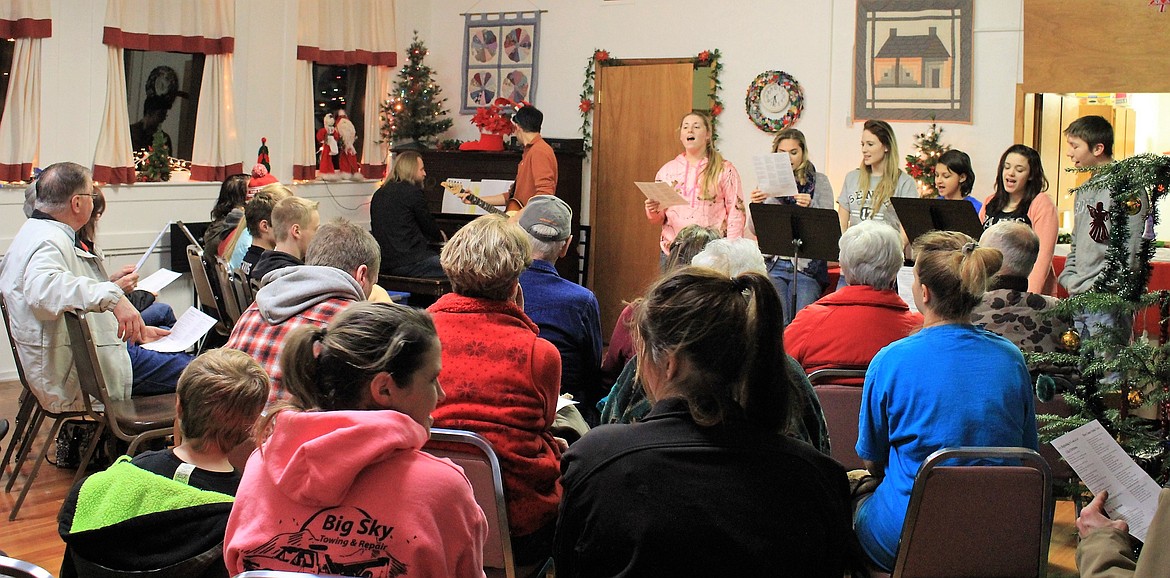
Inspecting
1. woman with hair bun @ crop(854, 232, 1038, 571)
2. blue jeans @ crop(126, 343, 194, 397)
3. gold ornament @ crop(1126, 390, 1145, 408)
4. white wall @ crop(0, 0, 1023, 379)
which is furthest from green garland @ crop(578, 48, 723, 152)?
gold ornament @ crop(1126, 390, 1145, 408)

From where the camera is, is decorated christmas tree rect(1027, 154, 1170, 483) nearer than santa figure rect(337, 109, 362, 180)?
Yes

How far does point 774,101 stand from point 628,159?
4.38 ft

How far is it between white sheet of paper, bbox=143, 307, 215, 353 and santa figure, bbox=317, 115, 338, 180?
4888 millimetres

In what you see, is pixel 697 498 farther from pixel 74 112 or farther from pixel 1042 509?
pixel 74 112

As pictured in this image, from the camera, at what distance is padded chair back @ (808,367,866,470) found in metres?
3.06

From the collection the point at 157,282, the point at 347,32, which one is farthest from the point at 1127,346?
the point at 347,32

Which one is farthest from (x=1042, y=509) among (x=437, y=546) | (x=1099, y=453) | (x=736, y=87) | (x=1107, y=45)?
(x=736, y=87)

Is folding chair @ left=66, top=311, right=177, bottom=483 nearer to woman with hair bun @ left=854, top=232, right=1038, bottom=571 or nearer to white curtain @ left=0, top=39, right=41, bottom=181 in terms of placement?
woman with hair bun @ left=854, top=232, right=1038, bottom=571

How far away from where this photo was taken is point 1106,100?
7.32 meters

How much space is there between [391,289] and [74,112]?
2392mm

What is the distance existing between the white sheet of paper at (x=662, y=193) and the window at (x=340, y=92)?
12.0 feet

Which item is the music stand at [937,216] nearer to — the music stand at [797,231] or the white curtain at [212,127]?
the music stand at [797,231]

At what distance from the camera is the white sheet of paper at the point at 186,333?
4.09 metres

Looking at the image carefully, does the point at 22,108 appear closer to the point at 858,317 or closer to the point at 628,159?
the point at 628,159
